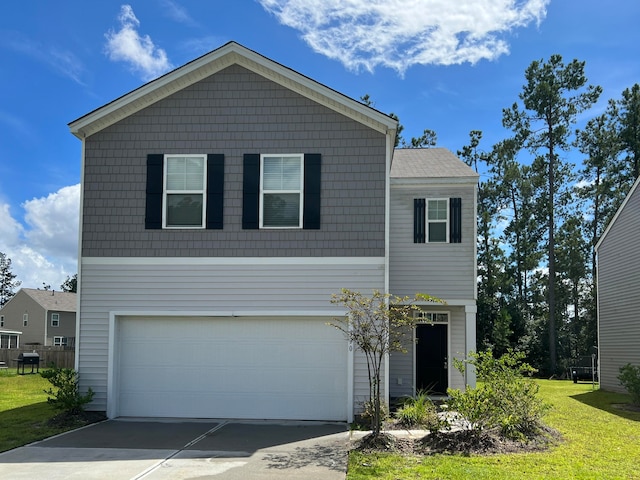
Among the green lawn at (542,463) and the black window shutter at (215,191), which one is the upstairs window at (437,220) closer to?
the black window shutter at (215,191)

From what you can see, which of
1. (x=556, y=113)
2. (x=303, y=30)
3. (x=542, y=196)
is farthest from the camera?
(x=542, y=196)

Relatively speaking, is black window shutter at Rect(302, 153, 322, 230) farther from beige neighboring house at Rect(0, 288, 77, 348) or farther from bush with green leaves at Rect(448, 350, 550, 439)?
beige neighboring house at Rect(0, 288, 77, 348)

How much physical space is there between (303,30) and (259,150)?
16.6 feet

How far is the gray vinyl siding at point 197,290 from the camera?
11.9 m

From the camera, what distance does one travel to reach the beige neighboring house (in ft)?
154

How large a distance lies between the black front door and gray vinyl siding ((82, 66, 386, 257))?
5319 mm

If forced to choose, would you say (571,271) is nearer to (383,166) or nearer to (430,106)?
(430,106)

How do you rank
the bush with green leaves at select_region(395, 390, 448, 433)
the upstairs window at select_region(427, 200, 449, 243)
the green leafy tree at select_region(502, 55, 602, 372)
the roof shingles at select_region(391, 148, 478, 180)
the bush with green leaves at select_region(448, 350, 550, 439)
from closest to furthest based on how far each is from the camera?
the bush with green leaves at select_region(448, 350, 550, 439), the bush with green leaves at select_region(395, 390, 448, 433), the upstairs window at select_region(427, 200, 449, 243), the roof shingles at select_region(391, 148, 478, 180), the green leafy tree at select_region(502, 55, 602, 372)

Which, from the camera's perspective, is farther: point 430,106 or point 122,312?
point 430,106

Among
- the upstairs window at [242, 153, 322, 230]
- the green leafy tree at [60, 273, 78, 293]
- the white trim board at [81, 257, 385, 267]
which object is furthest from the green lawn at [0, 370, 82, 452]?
the green leafy tree at [60, 273, 78, 293]

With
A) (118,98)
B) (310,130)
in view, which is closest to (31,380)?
(118,98)

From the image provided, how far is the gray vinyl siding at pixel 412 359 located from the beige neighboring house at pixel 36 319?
3699 cm

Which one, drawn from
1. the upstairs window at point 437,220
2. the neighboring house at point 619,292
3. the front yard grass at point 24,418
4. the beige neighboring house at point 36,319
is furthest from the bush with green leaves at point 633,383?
the beige neighboring house at point 36,319

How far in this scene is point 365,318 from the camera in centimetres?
1136
